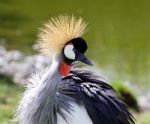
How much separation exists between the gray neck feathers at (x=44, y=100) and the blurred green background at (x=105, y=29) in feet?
14.5

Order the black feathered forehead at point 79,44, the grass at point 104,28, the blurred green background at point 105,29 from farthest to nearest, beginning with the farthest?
the grass at point 104,28 → the blurred green background at point 105,29 → the black feathered forehead at point 79,44

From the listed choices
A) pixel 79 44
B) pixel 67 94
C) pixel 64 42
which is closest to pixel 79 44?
pixel 79 44

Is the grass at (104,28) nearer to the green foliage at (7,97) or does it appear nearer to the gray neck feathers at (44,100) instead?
the green foliage at (7,97)

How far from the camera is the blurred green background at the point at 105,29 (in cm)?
926

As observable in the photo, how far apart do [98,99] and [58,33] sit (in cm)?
52

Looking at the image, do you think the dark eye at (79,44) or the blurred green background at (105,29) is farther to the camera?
the blurred green background at (105,29)

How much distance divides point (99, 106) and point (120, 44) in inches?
276

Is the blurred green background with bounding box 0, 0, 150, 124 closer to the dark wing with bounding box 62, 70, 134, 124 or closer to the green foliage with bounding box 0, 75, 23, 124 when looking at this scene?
the green foliage with bounding box 0, 75, 23, 124

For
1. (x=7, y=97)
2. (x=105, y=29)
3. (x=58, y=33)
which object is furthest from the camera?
(x=105, y=29)

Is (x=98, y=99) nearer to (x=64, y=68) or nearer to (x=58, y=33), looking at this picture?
(x=64, y=68)

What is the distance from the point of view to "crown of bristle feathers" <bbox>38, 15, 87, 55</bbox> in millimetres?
3816

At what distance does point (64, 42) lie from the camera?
3807 millimetres

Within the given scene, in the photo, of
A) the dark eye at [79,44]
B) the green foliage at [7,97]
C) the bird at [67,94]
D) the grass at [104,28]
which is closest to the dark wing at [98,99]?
the bird at [67,94]

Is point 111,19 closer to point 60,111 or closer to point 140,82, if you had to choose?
point 140,82
